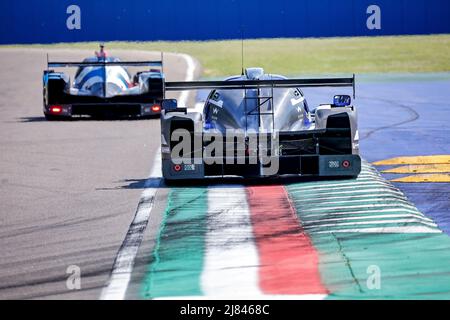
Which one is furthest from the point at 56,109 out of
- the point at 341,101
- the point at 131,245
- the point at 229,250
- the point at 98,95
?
the point at 229,250

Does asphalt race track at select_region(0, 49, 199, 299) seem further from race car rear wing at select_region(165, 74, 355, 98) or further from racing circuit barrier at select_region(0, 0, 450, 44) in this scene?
racing circuit barrier at select_region(0, 0, 450, 44)

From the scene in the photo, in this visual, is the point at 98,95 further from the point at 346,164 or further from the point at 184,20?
the point at 346,164

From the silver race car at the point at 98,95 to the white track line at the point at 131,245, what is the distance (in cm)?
825

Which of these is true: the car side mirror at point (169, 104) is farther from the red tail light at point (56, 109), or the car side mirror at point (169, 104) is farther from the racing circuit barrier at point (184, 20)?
the racing circuit barrier at point (184, 20)

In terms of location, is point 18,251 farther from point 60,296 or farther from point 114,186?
point 114,186

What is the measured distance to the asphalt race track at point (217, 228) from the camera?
9.31 meters

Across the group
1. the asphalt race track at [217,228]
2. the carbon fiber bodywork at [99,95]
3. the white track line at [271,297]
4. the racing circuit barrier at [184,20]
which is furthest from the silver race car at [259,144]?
the racing circuit barrier at [184,20]

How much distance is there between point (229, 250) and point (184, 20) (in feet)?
57.5

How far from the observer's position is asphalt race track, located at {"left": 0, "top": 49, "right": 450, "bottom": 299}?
931cm

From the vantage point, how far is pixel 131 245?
1103 cm

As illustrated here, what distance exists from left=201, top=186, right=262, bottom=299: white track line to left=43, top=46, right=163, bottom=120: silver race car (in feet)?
35.6

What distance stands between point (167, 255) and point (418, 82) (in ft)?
87.8

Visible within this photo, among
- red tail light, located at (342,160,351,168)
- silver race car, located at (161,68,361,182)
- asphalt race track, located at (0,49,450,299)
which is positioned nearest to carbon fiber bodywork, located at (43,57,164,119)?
asphalt race track, located at (0,49,450,299)
